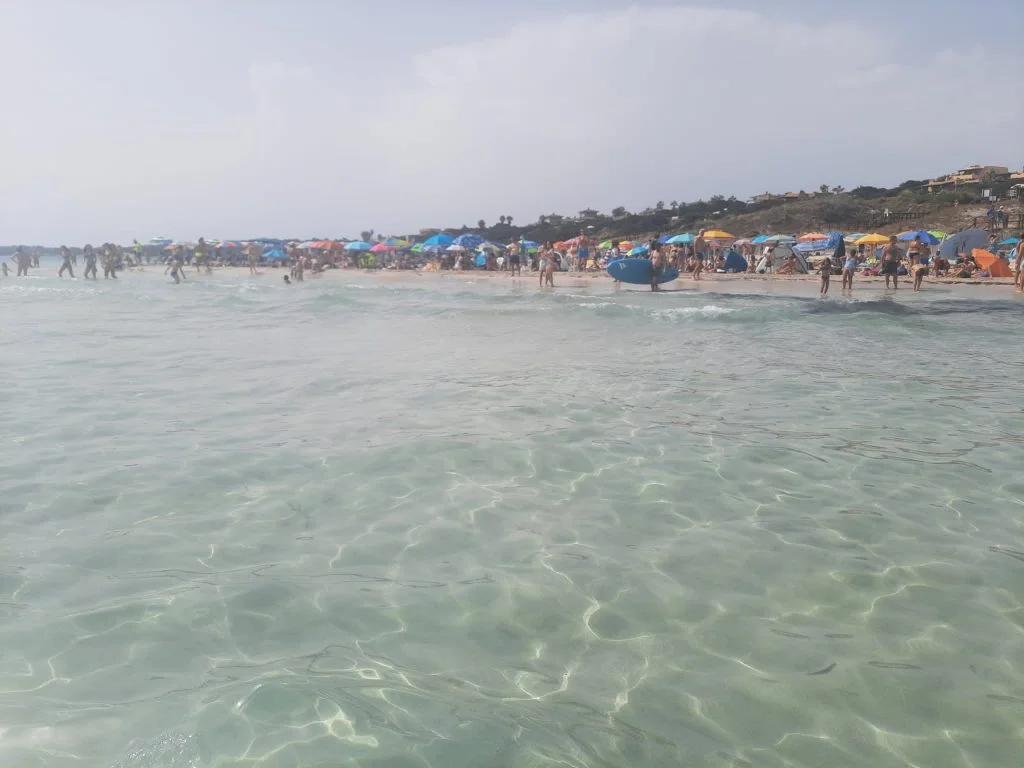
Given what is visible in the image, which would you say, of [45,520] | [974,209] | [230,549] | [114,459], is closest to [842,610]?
[230,549]

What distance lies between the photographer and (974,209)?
39688mm

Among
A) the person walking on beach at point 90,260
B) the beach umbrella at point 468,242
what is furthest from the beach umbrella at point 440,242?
the person walking on beach at point 90,260

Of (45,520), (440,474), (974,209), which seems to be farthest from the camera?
(974,209)

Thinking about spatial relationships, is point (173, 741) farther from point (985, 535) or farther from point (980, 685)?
point (985, 535)

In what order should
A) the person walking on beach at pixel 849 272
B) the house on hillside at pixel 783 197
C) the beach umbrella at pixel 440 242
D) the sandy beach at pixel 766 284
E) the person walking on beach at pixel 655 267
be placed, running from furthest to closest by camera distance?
the house on hillside at pixel 783 197 < the beach umbrella at pixel 440 242 < the person walking on beach at pixel 655 267 < the person walking on beach at pixel 849 272 < the sandy beach at pixel 766 284

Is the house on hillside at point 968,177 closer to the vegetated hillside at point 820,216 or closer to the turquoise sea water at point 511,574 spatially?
the vegetated hillside at point 820,216

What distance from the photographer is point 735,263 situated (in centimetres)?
3256

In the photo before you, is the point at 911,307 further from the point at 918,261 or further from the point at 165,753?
the point at 165,753

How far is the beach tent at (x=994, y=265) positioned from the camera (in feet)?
83.3

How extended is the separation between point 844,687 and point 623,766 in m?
1.04

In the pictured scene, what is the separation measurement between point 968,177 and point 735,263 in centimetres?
3354

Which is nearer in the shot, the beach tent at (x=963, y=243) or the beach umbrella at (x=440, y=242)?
the beach tent at (x=963, y=243)

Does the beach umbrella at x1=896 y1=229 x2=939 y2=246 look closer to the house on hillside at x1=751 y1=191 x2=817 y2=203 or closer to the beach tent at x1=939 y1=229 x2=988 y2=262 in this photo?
the beach tent at x1=939 y1=229 x2=988 y2=262

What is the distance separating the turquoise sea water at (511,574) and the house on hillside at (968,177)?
51.0m
